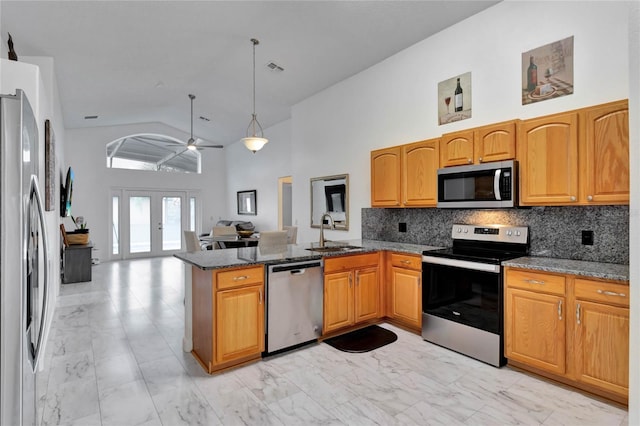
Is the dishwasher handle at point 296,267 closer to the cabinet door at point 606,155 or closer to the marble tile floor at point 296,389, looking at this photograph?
the marble tile floor at point 296,389

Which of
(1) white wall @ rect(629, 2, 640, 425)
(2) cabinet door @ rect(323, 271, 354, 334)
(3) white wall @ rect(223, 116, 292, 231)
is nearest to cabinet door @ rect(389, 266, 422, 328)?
(2) cabinet door @ rect(323, 271, 354, 334)

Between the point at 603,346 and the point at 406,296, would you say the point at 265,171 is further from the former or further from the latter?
the point at 603,346

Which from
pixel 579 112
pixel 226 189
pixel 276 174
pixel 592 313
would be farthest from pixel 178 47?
pixel 226 189

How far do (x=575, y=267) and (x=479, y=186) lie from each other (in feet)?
3.31

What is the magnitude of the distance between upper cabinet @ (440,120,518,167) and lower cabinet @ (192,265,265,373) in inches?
84.7

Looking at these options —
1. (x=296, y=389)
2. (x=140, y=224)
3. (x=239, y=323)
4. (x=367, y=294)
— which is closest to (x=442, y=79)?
(x=367, y=294)

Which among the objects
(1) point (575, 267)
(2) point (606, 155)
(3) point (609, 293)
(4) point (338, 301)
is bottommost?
(4) point (338, 301)

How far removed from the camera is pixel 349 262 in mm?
3469

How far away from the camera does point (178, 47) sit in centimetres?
430

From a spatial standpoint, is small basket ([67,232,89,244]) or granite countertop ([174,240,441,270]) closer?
granite countertop ([174,240,441,270])

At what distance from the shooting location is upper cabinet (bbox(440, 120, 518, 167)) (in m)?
2.91

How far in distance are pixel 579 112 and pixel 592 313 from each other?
1452 mm

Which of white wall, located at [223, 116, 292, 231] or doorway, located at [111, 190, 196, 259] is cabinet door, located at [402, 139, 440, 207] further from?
doorway, located at [111, 190, 196, 259]

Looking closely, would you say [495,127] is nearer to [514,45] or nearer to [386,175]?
[514,45]
